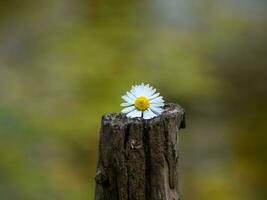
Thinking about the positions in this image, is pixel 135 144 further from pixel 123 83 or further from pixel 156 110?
pixel 123 83

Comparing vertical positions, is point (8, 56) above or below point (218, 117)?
above

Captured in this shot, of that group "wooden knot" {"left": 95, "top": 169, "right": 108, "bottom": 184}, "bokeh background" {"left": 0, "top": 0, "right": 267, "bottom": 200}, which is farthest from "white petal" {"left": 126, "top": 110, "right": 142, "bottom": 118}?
"bokeh background" {"left": 0, "top": 0, "right": 267, "bottom": 200}

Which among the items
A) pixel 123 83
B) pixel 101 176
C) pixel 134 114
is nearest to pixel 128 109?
pixel 134 114

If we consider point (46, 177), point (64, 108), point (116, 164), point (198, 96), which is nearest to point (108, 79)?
point (64, 108)

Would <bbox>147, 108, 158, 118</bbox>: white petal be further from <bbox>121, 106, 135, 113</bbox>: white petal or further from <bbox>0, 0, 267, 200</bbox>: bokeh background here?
<bbox>0, 0, 267, 200</bbox>: bokeh background

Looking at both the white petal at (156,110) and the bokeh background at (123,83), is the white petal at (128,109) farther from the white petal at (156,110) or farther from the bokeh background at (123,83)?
the bokeh background at (123,83)

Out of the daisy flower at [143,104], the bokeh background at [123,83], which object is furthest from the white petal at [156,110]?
the bokeh background at [123,83]

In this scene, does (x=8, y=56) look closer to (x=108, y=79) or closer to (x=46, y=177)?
(x=108, y=79)
